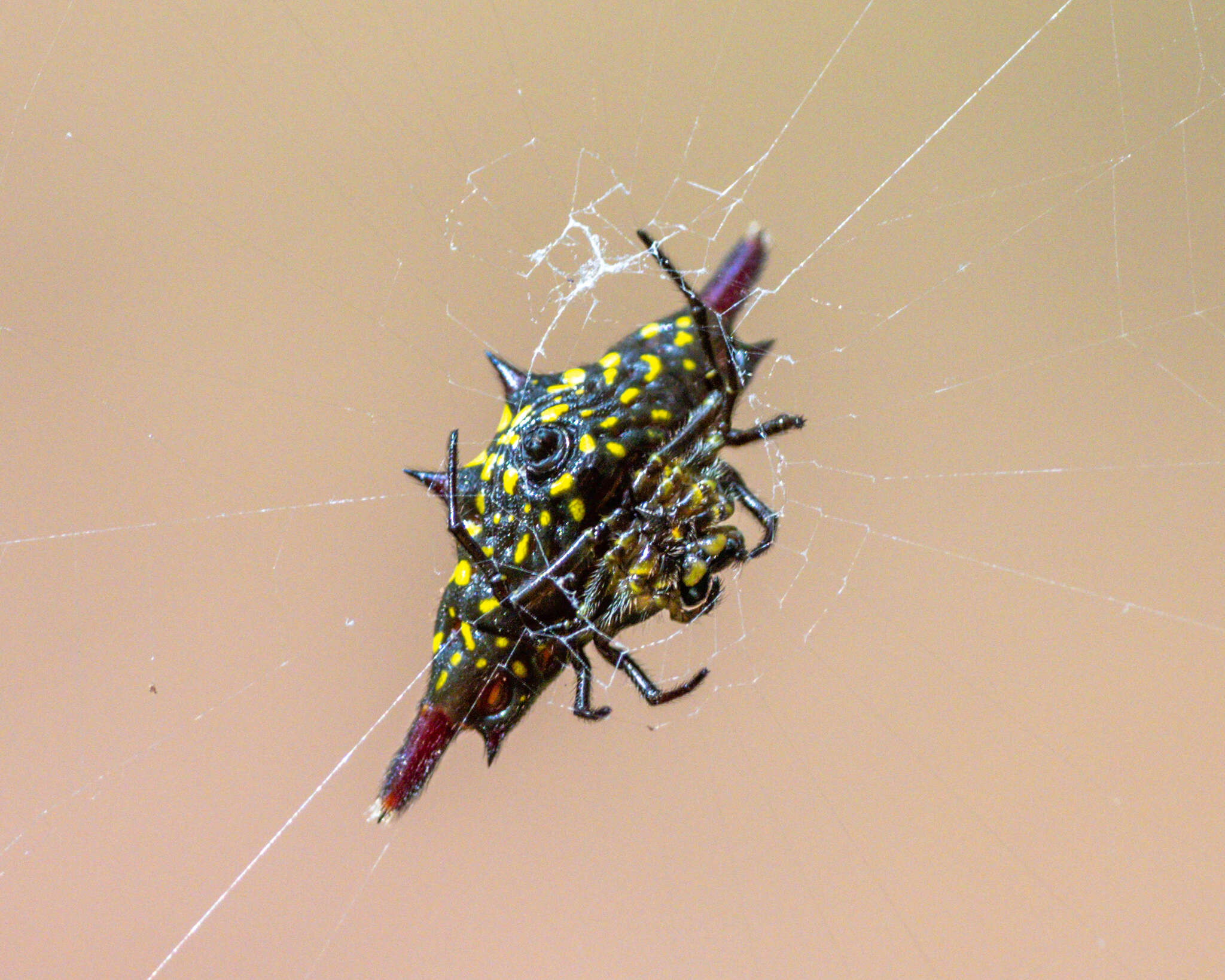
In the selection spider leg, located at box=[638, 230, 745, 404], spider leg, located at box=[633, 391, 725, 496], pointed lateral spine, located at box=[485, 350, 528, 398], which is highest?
pointed lateral spine, located at box=[485, 350, 528, 398]

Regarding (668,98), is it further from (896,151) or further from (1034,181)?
(1034,181)

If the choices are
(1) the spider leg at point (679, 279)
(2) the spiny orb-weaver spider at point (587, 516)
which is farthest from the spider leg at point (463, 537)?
(1) the spider leg at point (679, 279)

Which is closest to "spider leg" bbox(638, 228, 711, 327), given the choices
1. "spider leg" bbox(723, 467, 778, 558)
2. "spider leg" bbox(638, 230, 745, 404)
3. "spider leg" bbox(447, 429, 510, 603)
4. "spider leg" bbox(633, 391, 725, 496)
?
"spider leg" bbox(638, 230, 745, 404)

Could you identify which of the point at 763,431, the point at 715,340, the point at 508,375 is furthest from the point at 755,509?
the point at 508,375

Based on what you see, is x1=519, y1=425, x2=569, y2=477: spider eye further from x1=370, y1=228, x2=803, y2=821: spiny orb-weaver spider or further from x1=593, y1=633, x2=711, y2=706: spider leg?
x1=593, y1=633, x2=711, y2=706: spider leg

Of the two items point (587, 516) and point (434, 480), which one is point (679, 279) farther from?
point (434, 480)

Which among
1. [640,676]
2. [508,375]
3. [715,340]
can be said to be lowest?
[640,676]
